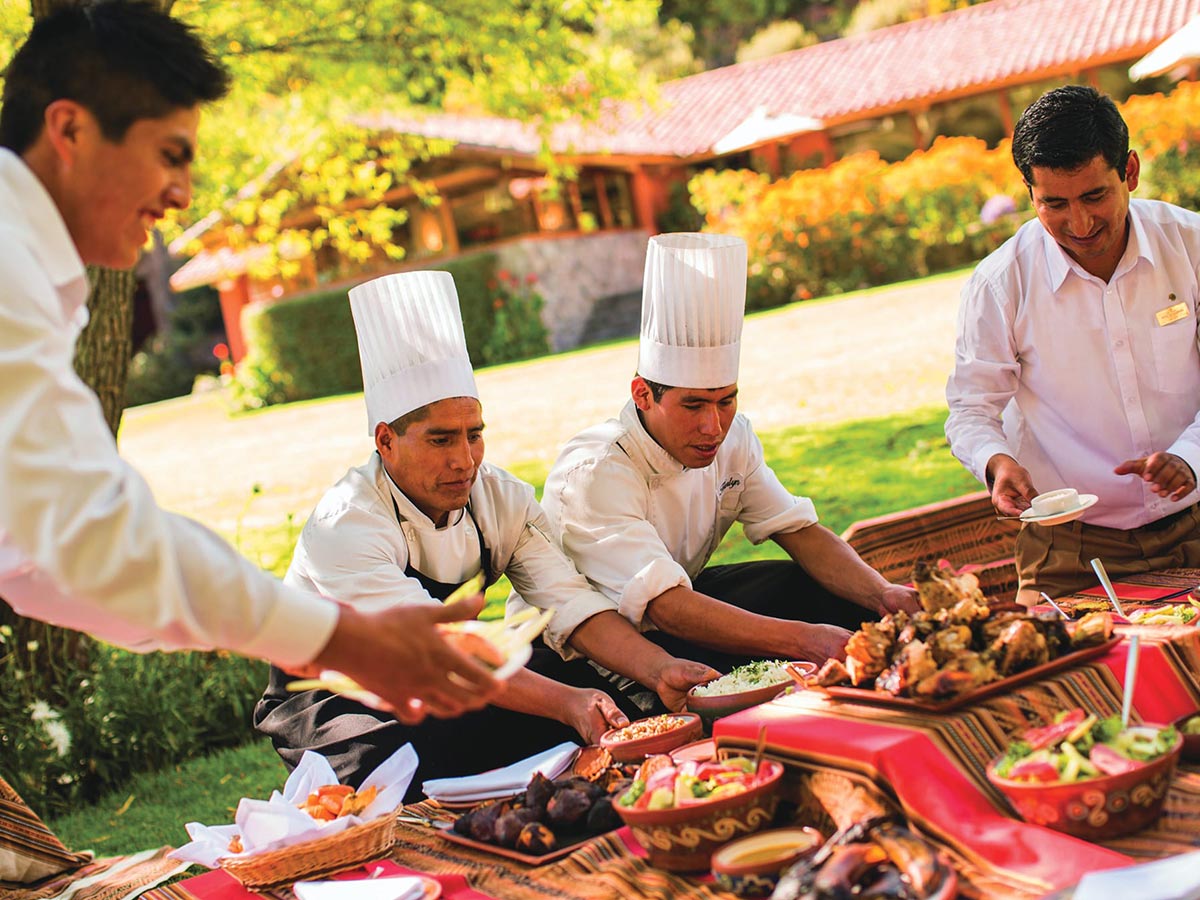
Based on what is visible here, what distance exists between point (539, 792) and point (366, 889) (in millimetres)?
418

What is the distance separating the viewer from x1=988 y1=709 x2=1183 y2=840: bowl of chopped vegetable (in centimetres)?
205

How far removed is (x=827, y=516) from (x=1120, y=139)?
13.7 ft

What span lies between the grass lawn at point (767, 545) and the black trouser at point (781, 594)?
6.83 ft

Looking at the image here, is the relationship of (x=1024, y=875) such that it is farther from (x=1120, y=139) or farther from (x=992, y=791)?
(x=1120, y=139)

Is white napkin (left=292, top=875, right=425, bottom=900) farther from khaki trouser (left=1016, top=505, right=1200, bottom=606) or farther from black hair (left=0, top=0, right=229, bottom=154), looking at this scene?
khaki trouser (left=1016, top=505, right=1200, bottom=606)

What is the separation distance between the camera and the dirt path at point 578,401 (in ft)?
36.8

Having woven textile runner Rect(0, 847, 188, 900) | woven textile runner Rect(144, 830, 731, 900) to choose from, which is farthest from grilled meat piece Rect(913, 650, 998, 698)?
woven textile runner Rect(0, 847, 188, 900)

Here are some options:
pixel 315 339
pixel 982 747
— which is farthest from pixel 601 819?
pixel 315 339

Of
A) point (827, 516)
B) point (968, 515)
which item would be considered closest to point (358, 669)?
point (968, 515)

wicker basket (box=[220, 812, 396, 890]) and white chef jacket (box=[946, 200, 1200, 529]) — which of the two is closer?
wicker basket (box=[220, 812, 396, 890])

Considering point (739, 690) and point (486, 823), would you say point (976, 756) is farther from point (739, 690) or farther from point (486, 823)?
point (486, 823)

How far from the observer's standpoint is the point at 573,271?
75.3 ft

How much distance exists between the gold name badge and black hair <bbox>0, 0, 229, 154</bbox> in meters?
2.87

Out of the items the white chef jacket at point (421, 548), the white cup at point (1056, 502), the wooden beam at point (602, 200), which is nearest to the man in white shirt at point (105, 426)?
the white chef jacket at point (421, 548)
